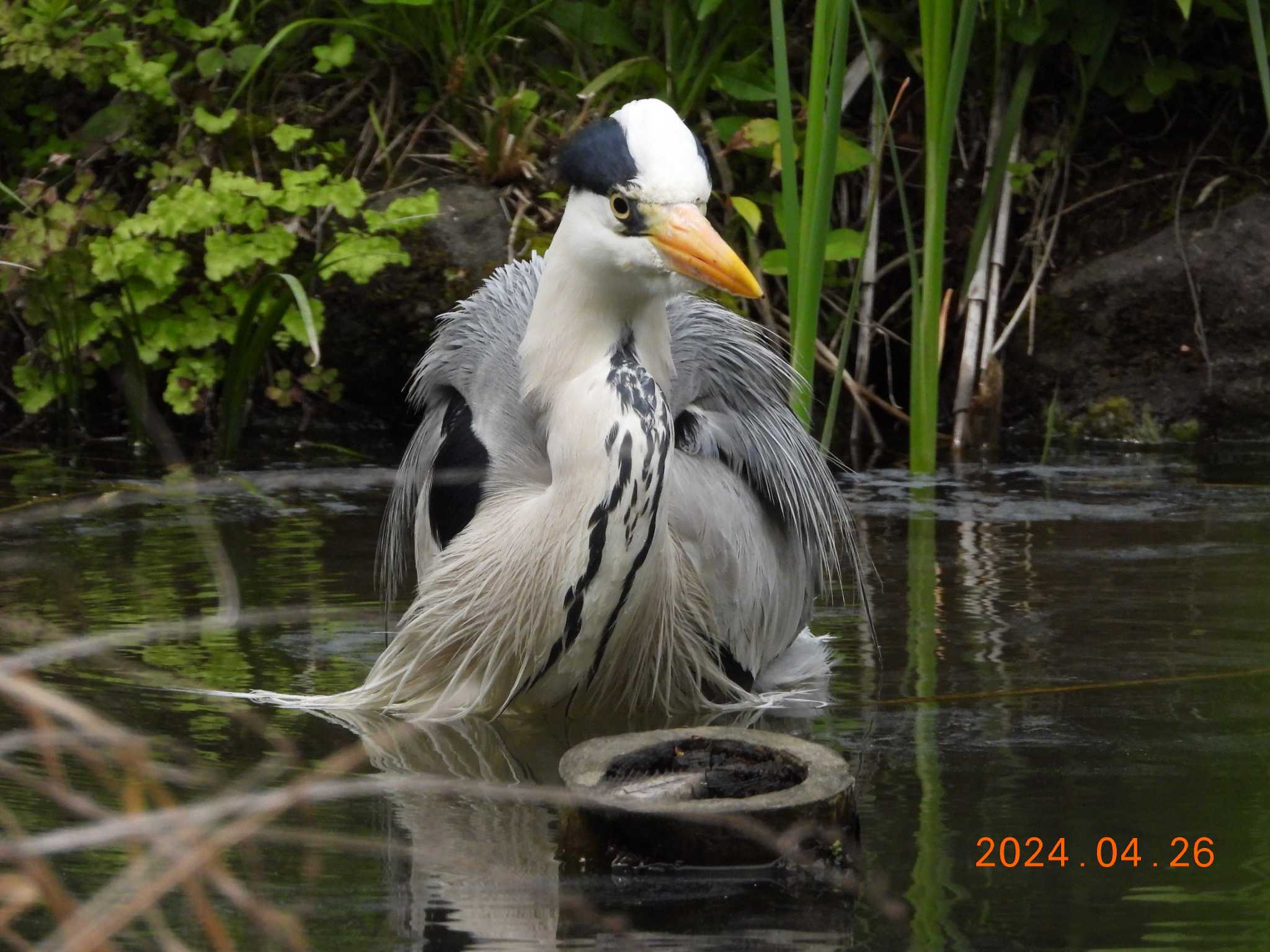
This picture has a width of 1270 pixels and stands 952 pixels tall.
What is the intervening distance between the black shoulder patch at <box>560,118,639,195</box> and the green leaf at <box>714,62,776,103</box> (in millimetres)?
3493

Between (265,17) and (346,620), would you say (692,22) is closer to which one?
(265,17)

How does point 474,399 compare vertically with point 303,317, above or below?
below

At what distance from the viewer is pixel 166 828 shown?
1235 millimetres

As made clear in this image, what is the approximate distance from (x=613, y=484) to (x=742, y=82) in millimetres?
3902

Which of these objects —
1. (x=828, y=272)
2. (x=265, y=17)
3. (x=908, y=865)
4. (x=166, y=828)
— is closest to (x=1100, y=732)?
(x=908, y=865)

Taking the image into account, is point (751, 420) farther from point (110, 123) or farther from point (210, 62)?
point (110, 123)

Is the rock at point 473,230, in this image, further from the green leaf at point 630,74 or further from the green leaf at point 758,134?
the green leaf at point 758,134

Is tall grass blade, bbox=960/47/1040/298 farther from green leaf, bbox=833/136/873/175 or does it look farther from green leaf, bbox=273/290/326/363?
green leaf, bbox=273/290/326/363

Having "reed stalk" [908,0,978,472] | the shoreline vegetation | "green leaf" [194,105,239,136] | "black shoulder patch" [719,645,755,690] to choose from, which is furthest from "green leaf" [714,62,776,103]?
"black shoulder patch" [719,645,755,690]

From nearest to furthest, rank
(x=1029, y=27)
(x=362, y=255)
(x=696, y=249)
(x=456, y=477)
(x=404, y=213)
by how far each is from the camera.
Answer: (x=696, y=249)
(x=456, y=477)
(x=362, y=255)
(x=404, y=213)
(x=1029, y=27)

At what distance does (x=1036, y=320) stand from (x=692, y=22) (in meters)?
1.87

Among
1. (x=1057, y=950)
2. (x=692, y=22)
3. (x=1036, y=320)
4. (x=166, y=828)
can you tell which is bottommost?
(x=1057, y=950)

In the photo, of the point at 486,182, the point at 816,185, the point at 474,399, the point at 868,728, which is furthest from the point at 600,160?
the point at 486,182

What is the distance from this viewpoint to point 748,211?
6.63m
